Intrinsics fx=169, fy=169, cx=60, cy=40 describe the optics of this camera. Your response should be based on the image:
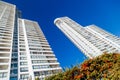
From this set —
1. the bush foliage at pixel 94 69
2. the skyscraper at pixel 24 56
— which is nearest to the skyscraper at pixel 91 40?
the skyscraper at pixel 24 56

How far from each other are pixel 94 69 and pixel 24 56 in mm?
46443

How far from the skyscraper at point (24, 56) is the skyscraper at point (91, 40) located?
17.1 metres

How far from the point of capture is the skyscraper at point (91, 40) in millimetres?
67812

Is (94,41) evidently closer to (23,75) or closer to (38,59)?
(38,59)

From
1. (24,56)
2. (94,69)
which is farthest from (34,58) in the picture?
(94,69)

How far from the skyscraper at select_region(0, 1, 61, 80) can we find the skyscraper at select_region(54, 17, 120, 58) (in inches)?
674

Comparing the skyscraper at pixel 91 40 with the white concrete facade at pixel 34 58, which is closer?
the white concrete facade at pixel 34 58

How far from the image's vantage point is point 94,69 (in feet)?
43.1

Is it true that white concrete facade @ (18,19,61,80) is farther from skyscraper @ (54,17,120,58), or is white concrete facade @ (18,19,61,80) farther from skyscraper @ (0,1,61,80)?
skyscraper @ (54,17,120,58)

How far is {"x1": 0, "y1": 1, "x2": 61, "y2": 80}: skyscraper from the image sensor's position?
47.0m

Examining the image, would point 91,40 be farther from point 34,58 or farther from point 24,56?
point 24,56

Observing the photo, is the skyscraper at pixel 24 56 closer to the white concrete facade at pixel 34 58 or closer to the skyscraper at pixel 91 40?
the white concrete facade at pixel 34 58

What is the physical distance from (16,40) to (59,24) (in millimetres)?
48711

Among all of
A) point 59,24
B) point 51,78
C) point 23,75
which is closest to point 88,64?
point 51,78
